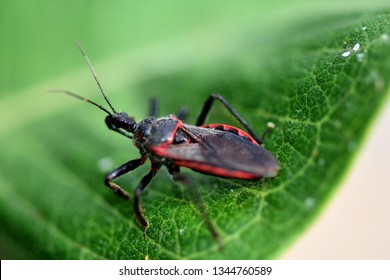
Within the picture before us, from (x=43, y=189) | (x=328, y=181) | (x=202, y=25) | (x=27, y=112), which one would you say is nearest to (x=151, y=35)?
(x=202, y=25)

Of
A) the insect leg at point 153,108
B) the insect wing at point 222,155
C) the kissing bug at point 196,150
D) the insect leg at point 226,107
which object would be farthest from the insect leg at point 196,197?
the insect leg at point 153,108

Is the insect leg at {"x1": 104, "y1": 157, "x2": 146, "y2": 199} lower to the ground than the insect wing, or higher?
lower

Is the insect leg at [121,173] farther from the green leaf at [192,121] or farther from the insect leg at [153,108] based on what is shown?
the insect leg at [153,108]

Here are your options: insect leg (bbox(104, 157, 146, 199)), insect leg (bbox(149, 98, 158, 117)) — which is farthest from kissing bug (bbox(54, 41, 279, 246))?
insect leg (bbox(149, 98, 158, 117))

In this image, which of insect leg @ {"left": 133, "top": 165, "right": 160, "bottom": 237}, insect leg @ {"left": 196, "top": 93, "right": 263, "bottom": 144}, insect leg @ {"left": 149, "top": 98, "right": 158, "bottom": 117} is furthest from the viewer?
insect leg @ {"left": 149, "top": 98, "right": 158, "bottom": 117}

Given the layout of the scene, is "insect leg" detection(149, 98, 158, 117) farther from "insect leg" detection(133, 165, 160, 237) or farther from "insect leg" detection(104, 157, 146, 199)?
"insect leg" detection(133, 165, 160, 237)

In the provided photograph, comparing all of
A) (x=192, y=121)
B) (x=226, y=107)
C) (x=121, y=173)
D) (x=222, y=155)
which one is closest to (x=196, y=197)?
(x=222, y=155)

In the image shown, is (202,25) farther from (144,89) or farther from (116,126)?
(116,126)

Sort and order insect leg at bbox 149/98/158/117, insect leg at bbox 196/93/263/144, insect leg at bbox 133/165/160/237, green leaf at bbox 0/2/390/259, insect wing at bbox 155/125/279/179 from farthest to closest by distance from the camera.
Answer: insect leg at bbox 149/98/158/117 → insect leg at bbox 196/93/263/144 → insect leg at bbox 133/165/160/237 → insect wing at bbox 155/125/279/179 → green leaf at bbox 0/2/390/259

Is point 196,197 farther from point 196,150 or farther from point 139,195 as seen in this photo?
point 139,195
